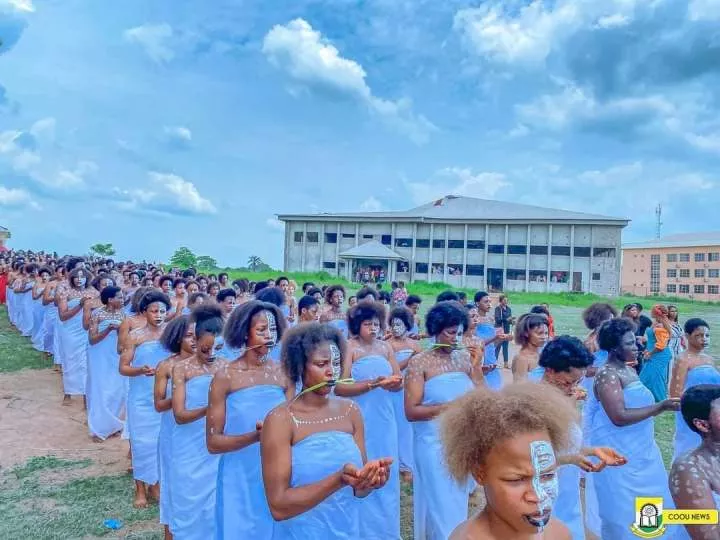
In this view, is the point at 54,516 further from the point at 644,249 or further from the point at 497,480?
the point at 644,249

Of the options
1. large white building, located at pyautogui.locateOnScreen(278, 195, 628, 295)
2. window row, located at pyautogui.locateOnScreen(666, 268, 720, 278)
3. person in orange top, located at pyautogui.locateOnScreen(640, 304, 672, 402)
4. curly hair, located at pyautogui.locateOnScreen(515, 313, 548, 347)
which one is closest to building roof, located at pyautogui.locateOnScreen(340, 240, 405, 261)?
large white building, located at pyautogui.locateOnScreen(278, 195, 628, 295)

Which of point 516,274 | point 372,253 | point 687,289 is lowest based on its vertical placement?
point 687,289

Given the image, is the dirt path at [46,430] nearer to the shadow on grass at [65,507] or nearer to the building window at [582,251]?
the shadow on grass at [65,507]

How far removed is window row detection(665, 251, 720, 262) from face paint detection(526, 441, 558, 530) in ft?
197

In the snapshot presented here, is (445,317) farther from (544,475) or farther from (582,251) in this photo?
(582,251)

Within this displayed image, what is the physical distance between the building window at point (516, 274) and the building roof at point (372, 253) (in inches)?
318

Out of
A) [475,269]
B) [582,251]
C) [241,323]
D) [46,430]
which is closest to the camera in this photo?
[241,323]

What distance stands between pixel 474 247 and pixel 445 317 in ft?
124

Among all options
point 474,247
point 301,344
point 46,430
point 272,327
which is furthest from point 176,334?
point 474,247

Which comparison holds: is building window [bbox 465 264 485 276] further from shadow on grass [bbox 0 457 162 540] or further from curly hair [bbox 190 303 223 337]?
curly hair [bbox 190 303 223 337]

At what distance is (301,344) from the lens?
9.41 ft

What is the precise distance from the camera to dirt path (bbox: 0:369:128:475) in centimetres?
662

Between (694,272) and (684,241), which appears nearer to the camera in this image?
(694,272)

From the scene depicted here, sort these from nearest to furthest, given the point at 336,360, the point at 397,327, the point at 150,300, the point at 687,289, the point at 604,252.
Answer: the point at 336,360, the point at 150,300, the point at 397,327, the point at 604,252, the point at 687,289
